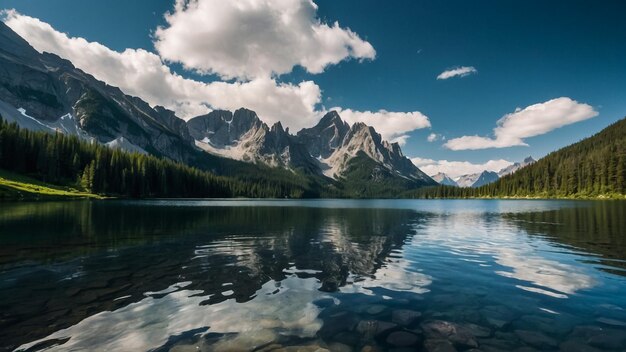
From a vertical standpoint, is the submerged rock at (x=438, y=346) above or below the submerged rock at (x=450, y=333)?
above

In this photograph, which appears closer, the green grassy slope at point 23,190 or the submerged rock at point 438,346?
the submerged rock at point 438,346

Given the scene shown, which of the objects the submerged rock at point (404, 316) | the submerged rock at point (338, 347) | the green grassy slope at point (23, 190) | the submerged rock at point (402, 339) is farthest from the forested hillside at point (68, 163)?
the submerged rock at point (402, 339)

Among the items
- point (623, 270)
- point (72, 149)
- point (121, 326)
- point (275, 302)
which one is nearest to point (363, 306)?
point (275, 302)

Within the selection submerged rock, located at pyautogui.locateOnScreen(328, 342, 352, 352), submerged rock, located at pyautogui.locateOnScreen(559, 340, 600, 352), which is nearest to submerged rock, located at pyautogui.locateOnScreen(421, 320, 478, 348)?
submerged rock, located at pyautogui.locateOnScreen(559, 340, 600, 352)

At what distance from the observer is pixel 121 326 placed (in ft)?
41.8

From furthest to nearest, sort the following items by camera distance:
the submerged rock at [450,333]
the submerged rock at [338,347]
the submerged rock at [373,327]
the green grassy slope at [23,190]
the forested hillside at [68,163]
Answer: the forested hillside at [68,163] → the green grassy slope at [23,190] → the submerged rock at [373,327] → the submerged rock at [450,333] → the submerged rock at [338,347]

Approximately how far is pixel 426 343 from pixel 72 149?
22572 cm

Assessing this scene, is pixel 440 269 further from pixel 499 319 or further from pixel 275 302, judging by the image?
pixel 275 302

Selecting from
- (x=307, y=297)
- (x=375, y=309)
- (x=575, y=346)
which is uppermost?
(x=575, y=346)

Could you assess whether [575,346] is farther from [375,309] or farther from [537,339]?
[375,309]

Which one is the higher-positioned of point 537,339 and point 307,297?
point 537,339

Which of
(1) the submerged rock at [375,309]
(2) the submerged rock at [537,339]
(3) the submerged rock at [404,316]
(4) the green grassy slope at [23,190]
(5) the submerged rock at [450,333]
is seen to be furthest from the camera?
(4) the green grassy slope at [23,190]

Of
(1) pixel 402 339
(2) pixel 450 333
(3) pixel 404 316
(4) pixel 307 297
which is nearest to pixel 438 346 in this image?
(1) pixel 402 339

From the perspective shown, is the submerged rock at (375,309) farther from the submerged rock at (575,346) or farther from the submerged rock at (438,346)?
the submerged rock at (575,346)
